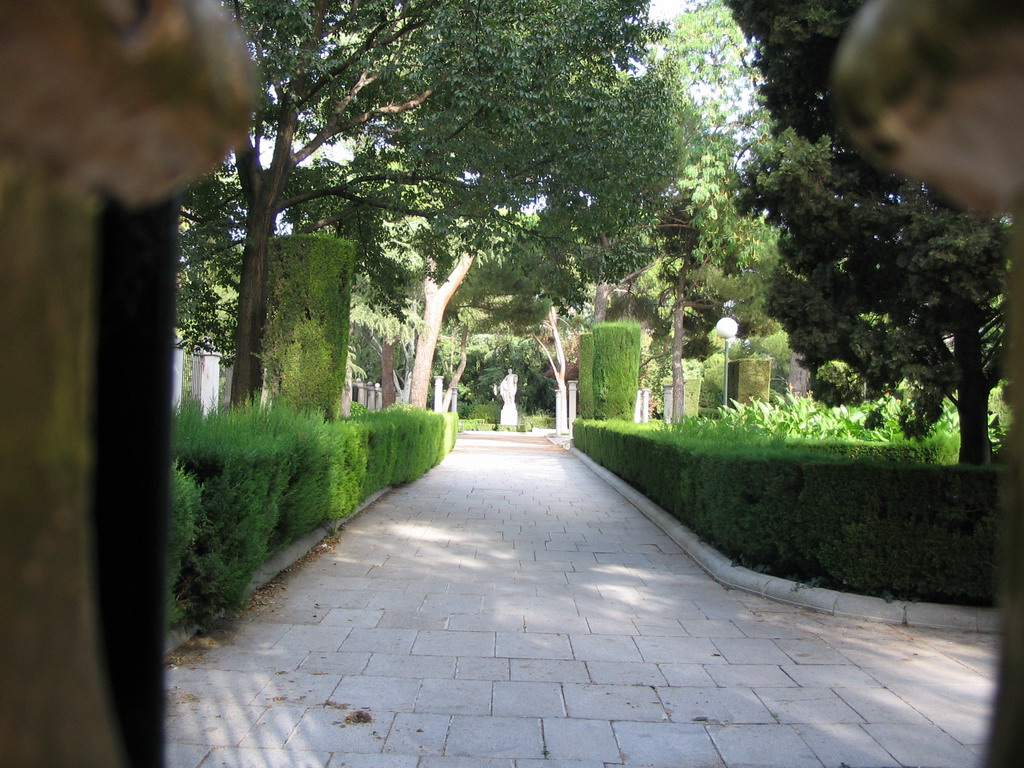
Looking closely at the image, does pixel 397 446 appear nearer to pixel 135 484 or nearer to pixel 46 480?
pixel 135 484

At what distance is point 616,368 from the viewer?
2384 cm

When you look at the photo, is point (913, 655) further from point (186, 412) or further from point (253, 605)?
point (186, 412)

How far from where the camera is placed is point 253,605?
20.2 ft

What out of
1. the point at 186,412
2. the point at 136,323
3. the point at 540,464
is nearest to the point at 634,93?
the point at 186,412

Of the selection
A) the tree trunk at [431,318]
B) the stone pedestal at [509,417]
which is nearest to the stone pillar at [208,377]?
the tree trunk at [431,318]

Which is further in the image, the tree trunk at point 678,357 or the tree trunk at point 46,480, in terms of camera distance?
the tree trunk at point 678,357

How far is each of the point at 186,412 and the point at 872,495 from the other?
19.0ft

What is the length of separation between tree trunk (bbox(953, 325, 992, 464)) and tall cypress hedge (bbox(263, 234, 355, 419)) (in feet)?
24.8

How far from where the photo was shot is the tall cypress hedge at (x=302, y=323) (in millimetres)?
10547

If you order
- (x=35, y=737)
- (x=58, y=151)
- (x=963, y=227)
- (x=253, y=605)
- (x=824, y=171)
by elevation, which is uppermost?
(x=824, y=171)

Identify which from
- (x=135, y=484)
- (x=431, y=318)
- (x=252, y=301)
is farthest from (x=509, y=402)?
(x=135, y=484)

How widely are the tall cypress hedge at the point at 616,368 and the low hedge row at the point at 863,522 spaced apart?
1552 cm

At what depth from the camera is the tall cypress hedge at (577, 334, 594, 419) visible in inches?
985

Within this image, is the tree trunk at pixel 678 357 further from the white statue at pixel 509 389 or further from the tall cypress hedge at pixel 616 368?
the white statue at pixel 509 389
